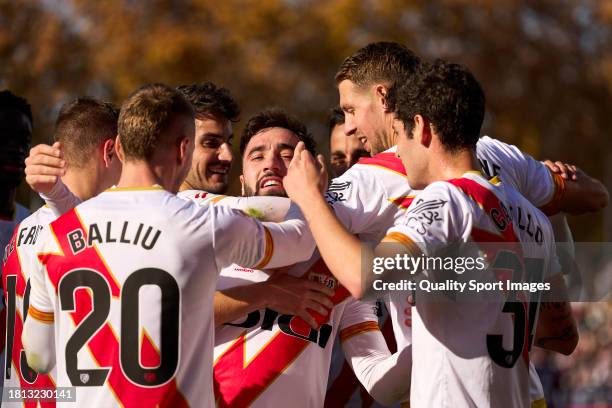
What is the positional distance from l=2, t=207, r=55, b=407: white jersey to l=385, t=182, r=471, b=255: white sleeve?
2085mm

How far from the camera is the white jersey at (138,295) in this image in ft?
15.7

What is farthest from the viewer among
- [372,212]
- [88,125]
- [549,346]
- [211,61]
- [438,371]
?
[211,61]

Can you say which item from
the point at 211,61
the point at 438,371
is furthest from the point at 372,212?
the point at 211,61

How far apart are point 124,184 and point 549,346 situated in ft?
10.1

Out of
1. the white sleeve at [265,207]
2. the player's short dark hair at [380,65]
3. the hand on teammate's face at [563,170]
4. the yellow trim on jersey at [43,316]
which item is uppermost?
the player's short dark hair at [380,65]

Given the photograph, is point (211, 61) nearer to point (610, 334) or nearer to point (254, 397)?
point (610, 334)

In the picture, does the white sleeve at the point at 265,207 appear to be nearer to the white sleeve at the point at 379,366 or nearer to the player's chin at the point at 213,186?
the white sleeve at the point at 379,366

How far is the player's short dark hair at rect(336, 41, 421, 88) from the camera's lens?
605 cm

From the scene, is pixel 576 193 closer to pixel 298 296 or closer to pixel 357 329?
pixel 357 329

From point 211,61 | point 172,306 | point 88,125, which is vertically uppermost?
point 211,61

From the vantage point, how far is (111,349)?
15.8 ft

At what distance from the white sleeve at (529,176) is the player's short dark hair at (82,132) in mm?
2119

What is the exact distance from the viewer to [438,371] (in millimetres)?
4773

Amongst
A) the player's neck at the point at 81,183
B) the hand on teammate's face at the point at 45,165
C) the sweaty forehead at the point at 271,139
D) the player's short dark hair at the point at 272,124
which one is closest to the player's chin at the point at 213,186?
the player's short dark hair at the point at 272,124
